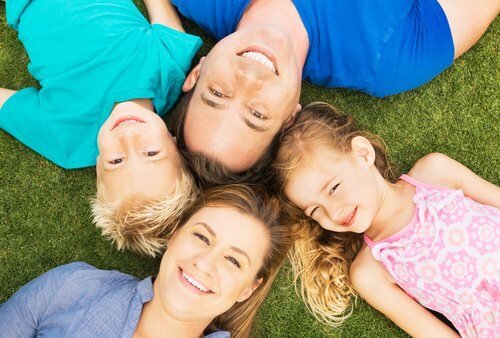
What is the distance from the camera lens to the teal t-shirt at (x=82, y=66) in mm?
2963

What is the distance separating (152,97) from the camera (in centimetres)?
302

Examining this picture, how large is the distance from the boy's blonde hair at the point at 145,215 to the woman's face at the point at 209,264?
17 cm

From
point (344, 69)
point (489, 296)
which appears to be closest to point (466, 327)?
point (489, 296)

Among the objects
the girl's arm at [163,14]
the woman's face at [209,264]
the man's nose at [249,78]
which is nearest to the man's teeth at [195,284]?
the woman's face at [209,264]

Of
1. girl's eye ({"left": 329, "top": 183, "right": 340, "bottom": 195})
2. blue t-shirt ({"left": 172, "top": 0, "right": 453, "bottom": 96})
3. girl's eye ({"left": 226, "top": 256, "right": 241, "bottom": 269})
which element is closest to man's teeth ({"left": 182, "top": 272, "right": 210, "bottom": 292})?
girl's eye ({"left": 226, "top": 256, "right": 241, "bottom": 269})

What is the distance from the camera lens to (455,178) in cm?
319

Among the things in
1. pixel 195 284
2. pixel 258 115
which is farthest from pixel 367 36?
pixel 195 284

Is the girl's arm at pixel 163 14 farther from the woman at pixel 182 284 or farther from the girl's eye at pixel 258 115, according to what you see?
the woman at pixel 182 284

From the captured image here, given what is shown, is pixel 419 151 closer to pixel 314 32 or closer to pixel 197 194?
pixel 314 32

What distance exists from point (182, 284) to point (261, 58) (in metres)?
1.14

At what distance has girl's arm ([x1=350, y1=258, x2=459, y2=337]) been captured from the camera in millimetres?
3071

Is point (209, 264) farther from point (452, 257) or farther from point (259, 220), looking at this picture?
point (452, 257)

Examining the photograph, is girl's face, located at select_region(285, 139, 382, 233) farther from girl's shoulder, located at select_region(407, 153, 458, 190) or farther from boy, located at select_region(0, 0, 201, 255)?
boy, located at select_region(0, 0, 201, 255)

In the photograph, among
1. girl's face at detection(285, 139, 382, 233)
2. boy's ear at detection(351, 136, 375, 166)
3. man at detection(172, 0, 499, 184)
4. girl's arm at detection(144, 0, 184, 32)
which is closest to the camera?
man at detection(172, 0, 499, 184)
